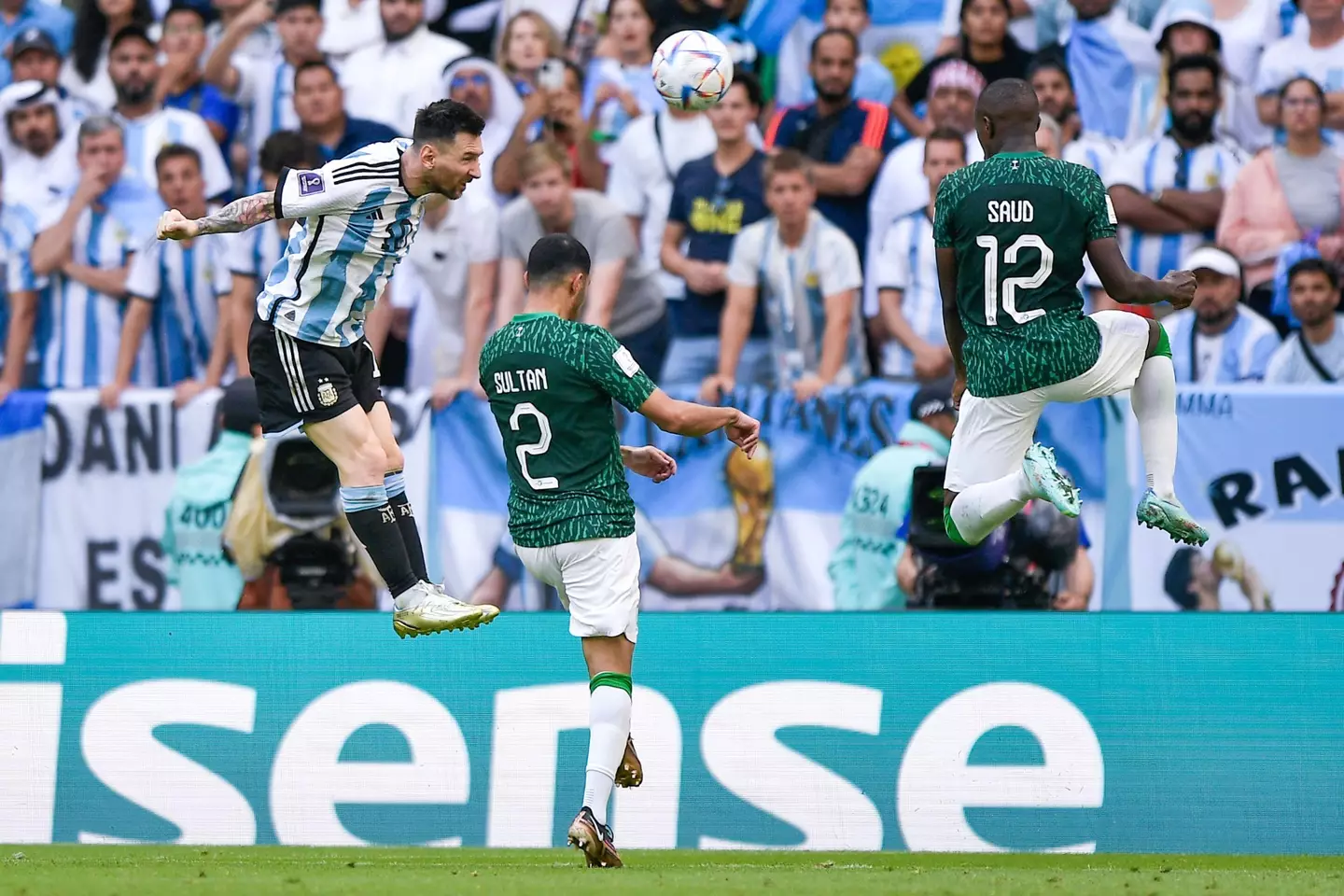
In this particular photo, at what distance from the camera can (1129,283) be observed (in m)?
7.47

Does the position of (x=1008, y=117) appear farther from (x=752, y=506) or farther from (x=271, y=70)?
(x=271, y=70)

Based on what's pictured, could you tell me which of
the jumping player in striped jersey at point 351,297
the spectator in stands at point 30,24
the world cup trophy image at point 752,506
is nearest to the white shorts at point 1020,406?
the jumping player in striped jersey at point 351,297

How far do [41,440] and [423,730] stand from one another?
18.7 feet

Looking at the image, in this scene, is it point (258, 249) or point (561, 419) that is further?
point (258, 249)

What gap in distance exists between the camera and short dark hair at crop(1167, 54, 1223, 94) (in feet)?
41.5

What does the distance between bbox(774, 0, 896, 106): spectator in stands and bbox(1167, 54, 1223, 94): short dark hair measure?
1960 mm

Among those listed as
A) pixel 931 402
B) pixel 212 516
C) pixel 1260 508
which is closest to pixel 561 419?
pixel 931 402

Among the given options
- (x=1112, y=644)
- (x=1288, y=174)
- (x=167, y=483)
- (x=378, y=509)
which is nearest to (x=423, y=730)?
(x=378, y=509)

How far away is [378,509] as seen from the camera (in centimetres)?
822

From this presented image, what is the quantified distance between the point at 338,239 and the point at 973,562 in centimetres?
456

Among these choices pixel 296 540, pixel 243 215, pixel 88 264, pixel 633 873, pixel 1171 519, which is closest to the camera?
pixel 633 873

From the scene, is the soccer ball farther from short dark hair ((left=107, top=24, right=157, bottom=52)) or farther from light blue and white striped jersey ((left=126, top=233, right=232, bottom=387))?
short dark hair ((left=107, top=24, right=157, bottom=52))

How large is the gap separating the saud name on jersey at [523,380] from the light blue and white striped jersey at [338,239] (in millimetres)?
1068

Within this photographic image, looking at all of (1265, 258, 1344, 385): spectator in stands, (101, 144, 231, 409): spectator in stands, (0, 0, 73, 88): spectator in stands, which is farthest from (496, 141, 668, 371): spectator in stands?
(1265, 258, 1344, 385): spectator in stands
